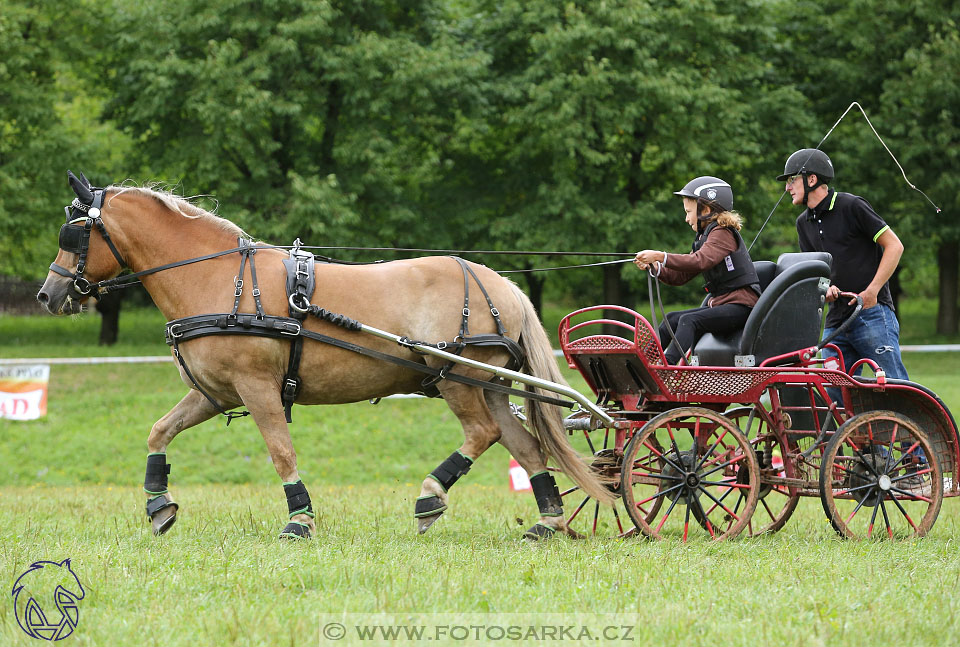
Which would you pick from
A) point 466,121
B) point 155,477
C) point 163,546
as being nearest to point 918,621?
point 163,546

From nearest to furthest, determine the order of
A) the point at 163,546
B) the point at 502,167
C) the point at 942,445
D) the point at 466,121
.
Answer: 1. the point at 163,546
2. the point at 942,445
3. the point at 466,121
4. the point at 502,167

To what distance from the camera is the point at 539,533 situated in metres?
6.34

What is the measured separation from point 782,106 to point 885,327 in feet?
55.6

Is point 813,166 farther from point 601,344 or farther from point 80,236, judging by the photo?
point 80,236

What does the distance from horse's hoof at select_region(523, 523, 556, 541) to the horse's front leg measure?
51.8 inches

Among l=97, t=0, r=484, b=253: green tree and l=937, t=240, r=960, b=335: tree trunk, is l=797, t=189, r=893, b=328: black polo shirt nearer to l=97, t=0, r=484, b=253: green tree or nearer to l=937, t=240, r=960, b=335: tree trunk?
l=97, t=0, r=484, b=253: green tree

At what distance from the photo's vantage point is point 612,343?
6340 millimetres

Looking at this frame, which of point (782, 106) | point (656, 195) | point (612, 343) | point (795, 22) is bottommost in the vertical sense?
point (612, 343)

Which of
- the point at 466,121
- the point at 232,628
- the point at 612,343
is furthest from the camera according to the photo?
the point at 466,121

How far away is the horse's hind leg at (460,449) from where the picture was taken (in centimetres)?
632

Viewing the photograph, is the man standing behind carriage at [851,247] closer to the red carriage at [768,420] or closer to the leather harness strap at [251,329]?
the red carriage at [768,420]

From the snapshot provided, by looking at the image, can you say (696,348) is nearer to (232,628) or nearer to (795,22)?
(232,628)

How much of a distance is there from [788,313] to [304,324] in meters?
3.01

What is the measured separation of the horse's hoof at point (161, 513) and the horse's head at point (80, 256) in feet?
4.40
